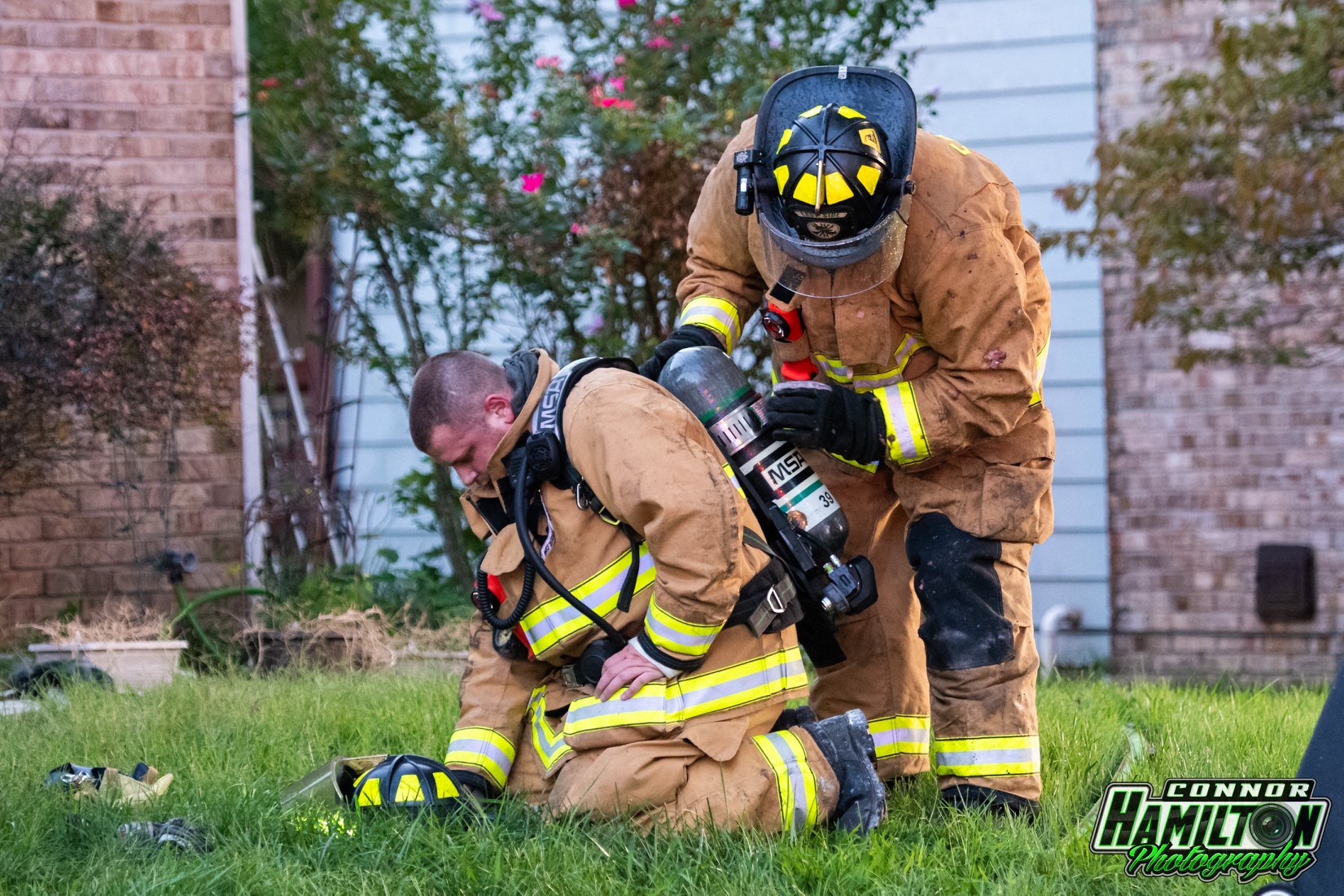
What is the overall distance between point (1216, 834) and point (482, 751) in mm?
1694

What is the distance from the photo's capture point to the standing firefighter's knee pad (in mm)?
3174

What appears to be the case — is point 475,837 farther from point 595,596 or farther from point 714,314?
point 714,314

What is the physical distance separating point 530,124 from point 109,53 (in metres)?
2.27

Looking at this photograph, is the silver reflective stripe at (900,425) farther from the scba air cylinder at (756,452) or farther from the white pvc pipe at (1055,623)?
the white pvc pipe at (1055,623)

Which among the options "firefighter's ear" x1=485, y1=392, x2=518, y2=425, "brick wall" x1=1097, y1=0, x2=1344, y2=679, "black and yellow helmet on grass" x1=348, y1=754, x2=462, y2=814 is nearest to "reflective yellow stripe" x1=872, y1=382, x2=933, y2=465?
"firefighter's ear" x1=485, y1=392, x2=518, y2=425

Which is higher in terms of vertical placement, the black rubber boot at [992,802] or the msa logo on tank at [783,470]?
the msa logo on tank at [783,470]

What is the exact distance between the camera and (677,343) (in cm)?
344

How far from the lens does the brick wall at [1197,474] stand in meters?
7.70

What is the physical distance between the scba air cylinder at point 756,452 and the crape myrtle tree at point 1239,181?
11.3ft

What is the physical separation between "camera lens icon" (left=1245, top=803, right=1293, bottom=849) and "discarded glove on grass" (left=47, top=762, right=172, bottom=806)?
8.25 feet

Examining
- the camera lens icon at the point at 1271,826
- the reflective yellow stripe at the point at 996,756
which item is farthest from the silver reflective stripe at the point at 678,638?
the camera lens icon at the point at 1271,826

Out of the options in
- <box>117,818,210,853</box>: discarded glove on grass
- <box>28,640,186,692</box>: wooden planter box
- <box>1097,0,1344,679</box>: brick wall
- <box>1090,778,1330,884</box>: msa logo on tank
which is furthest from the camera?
<box>1097,0,1344,679</box>: brick wall

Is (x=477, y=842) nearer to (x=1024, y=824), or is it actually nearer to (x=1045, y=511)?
(x=1024, y=824)

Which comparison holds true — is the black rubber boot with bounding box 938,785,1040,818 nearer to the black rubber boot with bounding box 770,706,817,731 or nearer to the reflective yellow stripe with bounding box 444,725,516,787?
the black rubber boot with bounding box 770,706,817,731
